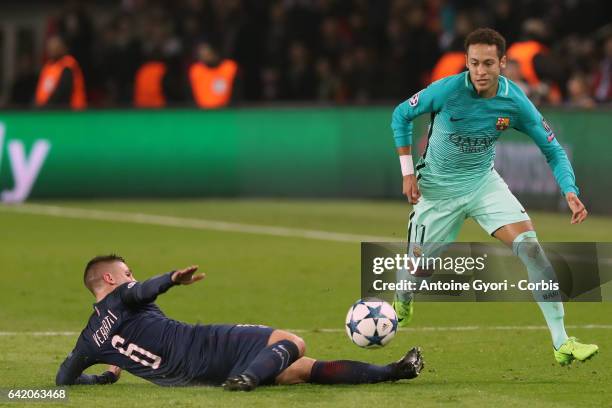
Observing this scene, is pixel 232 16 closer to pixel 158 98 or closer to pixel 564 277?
pixel 158 98

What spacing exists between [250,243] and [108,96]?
33.6 ft

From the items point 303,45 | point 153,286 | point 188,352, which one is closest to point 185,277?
point 153,286

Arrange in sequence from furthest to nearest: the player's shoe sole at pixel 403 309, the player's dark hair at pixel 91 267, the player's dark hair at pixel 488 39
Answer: the player's shoe sole at pixel 403 309 < the player's dark hair at pixel 488 39 < the player's dark hair at pixel 91 267

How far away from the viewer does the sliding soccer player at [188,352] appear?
802 cm

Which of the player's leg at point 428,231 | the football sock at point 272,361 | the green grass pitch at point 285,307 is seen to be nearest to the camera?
the football sock at point 272,361

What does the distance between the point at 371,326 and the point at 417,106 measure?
5.31ft

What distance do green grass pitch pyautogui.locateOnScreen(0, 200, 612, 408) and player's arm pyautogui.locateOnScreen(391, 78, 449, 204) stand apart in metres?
1.10

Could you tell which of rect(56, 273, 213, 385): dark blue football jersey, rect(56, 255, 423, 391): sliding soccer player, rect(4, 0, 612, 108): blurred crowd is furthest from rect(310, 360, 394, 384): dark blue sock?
rect(4, 0, 612, 108): blurred crowd

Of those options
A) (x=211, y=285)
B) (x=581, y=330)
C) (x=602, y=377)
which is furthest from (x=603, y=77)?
(x=602, y=377)

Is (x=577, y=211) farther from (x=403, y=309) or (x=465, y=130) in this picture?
(x=403, y=309)

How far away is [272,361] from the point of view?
7.91m

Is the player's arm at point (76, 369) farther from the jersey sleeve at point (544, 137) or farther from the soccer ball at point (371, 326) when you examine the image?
the jersey sleeve at point (544, 137)

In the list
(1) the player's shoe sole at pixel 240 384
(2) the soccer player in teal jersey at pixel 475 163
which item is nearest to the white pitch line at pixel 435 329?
(2) the soccer player in teal jersey at pixel 475 163

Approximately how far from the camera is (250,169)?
20.0m
